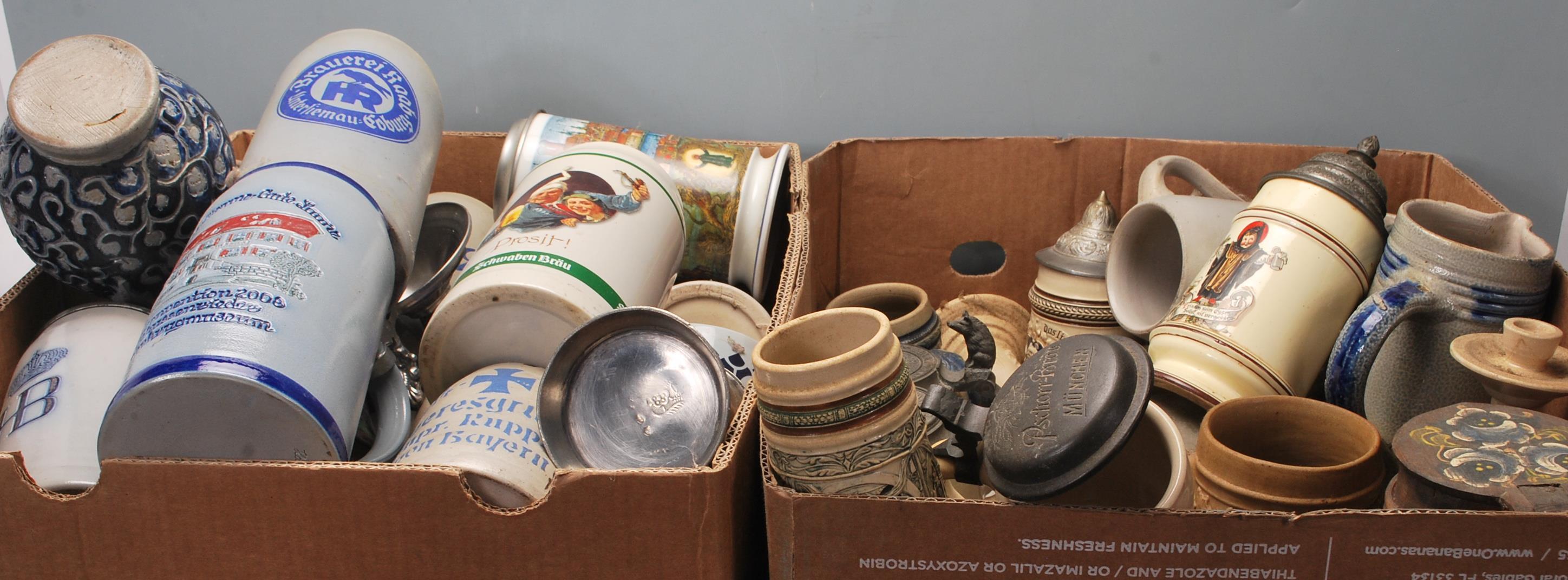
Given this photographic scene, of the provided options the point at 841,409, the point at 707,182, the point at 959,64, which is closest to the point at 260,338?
the point at 841,409

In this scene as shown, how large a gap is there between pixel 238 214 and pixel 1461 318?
105 cm

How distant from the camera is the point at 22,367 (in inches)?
36.2

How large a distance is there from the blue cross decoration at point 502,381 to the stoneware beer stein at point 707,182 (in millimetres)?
334

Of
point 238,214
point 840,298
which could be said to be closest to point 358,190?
point 238,214

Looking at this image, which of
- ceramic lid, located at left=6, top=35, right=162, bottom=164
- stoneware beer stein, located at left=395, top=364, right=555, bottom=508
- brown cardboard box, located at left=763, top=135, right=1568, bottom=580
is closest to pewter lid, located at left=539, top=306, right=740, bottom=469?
stoneware beer stein, located at left=395, top=364, right=555, bottom=508

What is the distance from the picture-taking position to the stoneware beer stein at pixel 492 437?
77 centimetres

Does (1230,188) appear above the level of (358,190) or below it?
below

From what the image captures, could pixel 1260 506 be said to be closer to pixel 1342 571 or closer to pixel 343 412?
pixel 1342 571

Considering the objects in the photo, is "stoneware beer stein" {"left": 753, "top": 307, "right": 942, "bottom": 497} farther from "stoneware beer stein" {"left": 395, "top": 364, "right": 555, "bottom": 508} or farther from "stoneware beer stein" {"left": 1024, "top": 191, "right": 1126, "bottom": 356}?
"stoneware beer stein" {"left": 1024, "top": 191, "right": 1126, "bottom": 356}

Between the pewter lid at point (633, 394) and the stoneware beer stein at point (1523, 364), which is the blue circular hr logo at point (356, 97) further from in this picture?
the stoneware beer stein at point (1523, 364)

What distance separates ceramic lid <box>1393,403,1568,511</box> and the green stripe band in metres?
0.65

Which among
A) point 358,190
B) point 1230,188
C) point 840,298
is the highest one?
point 358,190

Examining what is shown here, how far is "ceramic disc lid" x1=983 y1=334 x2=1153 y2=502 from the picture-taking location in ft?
2.13

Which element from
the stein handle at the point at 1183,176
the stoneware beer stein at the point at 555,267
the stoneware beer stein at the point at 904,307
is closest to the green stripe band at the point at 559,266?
the stoneware beer stein at the point at 555,267
